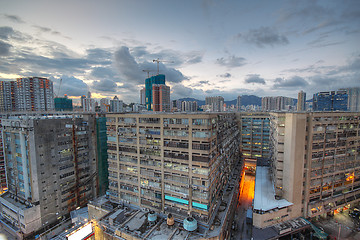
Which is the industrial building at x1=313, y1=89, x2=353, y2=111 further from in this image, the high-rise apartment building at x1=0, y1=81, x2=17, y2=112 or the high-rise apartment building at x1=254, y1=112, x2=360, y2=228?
the high-rise apartment building at x1=0, y1=81, x2=17, y2=112

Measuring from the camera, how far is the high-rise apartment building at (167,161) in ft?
125

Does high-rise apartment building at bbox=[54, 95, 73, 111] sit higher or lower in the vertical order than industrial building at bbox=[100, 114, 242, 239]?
higher

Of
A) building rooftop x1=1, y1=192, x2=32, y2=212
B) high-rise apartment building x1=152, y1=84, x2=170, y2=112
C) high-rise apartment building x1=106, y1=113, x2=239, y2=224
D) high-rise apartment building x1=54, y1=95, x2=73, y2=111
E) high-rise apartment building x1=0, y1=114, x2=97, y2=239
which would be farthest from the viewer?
high-rise apartment building x1=152, y1=84, x2=170, y2=112

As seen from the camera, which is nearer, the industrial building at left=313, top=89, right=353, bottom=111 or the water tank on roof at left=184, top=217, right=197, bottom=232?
the water tank on roof at left=184, top=217, right=197, bottom=232

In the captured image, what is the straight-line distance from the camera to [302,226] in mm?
41125

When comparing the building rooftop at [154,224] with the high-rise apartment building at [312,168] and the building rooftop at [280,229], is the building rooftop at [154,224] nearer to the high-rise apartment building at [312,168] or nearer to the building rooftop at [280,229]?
the building rooftop at [280,229]

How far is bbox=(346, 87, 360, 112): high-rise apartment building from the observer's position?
95.5 metres

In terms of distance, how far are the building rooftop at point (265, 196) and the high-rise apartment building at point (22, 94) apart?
5889 inches

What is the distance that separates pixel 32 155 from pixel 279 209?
70626 millimetres

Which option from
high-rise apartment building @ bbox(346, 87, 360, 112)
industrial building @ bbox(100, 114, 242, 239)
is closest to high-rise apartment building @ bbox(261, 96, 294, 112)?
high-rise apartment building @ bbox(346, 87, 360, 112)

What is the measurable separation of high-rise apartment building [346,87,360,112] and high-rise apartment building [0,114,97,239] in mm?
146166

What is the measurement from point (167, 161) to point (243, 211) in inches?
1449

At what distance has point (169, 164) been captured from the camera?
41875 mm

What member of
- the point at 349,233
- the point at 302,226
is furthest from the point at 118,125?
the point at 349,233
